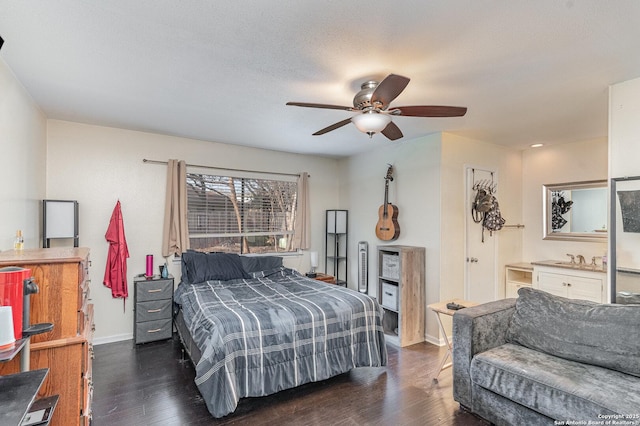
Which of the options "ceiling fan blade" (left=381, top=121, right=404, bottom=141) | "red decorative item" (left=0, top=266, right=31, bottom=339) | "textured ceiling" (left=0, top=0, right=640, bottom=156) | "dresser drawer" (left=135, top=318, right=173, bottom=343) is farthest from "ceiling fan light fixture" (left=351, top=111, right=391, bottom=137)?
"dresser drawer" (left=135, top=318, right=173, bottom=343)

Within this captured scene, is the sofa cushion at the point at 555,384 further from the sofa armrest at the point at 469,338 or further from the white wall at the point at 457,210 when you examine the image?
the white wall at the point at 457,210

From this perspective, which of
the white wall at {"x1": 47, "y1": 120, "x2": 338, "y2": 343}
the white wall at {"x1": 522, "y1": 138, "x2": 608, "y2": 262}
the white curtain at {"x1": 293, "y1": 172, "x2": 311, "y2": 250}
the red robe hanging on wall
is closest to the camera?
the white wall at {"x1": 47, "y1": 120, "x2": 338, "y2": 343}

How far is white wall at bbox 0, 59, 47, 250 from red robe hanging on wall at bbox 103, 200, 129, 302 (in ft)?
2.19

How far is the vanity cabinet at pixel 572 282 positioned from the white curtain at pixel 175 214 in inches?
185

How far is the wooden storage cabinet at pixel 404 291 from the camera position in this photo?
380 centimetres

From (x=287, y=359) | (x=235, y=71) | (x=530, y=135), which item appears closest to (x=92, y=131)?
(x=235, y=71)

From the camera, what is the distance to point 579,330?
223 cm

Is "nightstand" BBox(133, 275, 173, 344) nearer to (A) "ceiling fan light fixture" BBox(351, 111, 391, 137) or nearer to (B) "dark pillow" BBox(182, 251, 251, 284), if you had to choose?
(B) "dark pillow" BBox(182, 251, 251, 284)

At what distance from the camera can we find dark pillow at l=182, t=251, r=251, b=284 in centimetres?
386

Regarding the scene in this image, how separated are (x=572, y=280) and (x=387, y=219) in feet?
7.63

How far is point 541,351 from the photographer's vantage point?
7.70 feet

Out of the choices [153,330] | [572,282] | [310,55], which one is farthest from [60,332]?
[572,282]

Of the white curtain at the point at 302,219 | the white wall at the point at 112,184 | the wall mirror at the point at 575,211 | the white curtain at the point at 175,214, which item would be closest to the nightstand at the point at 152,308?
the white wall at the point at 112,184

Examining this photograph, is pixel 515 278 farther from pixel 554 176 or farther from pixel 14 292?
pixel 14 292
